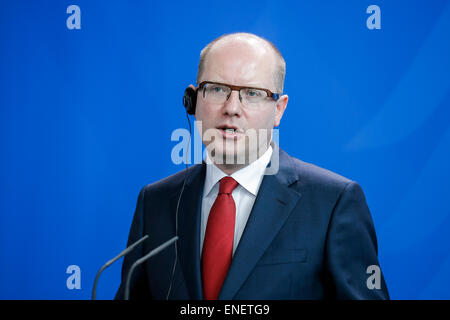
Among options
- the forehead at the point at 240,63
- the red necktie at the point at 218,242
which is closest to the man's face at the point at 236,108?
the forehead at the point at 240,63

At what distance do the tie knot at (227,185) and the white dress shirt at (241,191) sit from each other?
0.01m

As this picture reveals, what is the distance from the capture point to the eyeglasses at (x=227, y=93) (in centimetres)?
150

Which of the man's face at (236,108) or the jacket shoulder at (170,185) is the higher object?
the man's face at (236,108)

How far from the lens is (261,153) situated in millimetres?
1569

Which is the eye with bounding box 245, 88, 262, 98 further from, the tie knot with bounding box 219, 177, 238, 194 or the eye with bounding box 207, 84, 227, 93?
the tie knot with bounding box 219, 177, 238, 194

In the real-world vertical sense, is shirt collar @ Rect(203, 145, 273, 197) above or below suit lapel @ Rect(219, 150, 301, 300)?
above

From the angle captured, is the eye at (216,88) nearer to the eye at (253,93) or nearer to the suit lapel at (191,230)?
the eye at (253,93)

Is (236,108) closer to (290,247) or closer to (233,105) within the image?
(233,105)

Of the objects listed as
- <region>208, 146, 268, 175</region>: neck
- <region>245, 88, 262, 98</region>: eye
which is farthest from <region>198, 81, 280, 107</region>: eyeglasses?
<region>208, 146, 268, 175</region>: neck

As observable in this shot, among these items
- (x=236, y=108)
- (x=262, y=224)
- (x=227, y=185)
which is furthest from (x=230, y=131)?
(x=262, y=224)

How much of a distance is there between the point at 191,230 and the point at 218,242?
0.32 feet

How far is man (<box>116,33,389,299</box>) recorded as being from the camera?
54.8 inches
